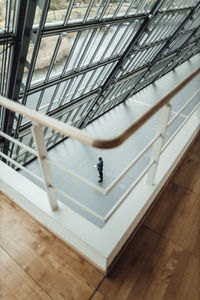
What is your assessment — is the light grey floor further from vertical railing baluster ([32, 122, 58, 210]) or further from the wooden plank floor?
vertical railing baluster ([32, 122, 58, 210])

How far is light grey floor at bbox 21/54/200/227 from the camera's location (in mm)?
7561

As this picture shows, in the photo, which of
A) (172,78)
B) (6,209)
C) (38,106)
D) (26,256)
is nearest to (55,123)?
(26,256)

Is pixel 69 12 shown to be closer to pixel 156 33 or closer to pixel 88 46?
pixel 88 46

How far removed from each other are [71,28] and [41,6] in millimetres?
1037

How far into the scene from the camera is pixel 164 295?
4.02 ft

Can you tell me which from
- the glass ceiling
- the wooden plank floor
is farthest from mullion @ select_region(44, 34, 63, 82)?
the wooden plank floor

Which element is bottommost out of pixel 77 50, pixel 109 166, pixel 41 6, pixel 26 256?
pixel 109 166

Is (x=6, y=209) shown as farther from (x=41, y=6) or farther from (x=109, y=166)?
(x=109, y=166)

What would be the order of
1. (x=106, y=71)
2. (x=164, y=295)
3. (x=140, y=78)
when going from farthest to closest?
(x=140, y=78) → (x=106, y=71) → (x=164, y=295)

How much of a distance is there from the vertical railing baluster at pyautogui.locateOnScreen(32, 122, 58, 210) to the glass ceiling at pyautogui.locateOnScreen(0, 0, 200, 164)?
3.00 meters

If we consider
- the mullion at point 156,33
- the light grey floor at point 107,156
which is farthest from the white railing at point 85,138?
the mullion at point 156,33

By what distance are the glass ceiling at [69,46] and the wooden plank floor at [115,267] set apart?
313cm

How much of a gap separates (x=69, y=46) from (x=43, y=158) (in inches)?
184

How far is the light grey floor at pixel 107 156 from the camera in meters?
7.56
